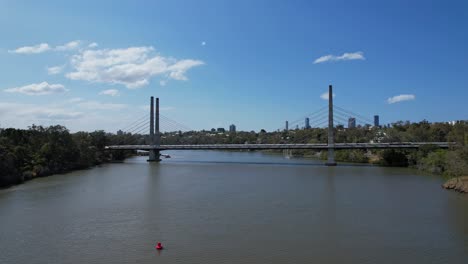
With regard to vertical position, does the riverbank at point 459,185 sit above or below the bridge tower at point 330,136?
below

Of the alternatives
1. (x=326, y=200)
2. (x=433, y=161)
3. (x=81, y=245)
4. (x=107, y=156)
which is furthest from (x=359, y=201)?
(x=107, y=156)

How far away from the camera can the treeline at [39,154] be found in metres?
25.9

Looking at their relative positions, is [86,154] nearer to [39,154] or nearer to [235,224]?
[39,154]

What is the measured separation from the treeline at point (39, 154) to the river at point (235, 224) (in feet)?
9.01

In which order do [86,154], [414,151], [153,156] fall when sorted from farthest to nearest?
[153,156], [86,154], [414,151]

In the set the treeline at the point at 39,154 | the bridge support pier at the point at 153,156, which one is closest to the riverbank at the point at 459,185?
the treeline at the point at 39,154

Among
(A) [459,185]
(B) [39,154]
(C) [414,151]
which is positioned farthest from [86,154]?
(A) [459,185]

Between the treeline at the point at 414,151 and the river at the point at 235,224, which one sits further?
the treeline at the point at 414,151

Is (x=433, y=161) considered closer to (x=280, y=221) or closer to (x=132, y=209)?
(x=280, y=221)

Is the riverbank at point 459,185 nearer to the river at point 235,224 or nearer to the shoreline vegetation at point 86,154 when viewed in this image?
the shoreline vegetation at point 86,154

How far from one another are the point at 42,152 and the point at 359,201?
→ 87.4 ft

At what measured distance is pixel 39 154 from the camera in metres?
33.2

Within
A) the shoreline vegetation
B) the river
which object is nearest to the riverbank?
the shoreline vegetation

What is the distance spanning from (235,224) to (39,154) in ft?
82.8
